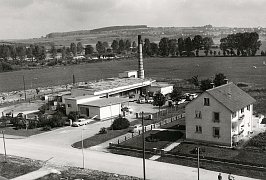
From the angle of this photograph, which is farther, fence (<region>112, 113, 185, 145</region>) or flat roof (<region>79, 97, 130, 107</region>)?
flat roof (<region>79, 97, 130, 107</region>)

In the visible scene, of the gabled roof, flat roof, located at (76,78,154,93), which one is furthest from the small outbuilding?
the gabled roof

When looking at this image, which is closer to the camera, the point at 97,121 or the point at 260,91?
the point at 97,121

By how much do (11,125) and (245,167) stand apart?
1516 inches

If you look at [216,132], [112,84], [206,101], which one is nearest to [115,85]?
[112,84]

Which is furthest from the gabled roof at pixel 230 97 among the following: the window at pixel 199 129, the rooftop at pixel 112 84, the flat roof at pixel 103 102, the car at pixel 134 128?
the rooftop at pixel 112 84

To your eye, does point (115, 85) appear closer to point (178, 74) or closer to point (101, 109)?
point (101, 109)

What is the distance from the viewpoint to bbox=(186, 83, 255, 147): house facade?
126 ft

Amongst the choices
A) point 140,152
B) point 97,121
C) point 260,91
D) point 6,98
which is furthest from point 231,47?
point 140,152

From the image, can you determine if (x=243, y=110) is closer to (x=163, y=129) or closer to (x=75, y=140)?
(x=163, y=129)

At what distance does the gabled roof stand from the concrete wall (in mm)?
625

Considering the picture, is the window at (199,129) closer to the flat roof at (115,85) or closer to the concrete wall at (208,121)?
the concrete wall at (208,121)

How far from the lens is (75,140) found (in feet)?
146

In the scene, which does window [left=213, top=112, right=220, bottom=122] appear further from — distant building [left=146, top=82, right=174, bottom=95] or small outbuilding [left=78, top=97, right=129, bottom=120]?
distant building [left=146, top=82, right=174, bottom=95]

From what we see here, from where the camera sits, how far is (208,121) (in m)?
39.7
